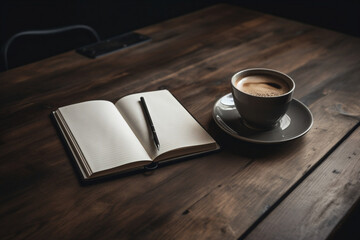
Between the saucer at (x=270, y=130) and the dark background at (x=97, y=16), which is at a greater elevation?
the saucer at (x=270, y=130)

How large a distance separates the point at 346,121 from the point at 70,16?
53.6 inches

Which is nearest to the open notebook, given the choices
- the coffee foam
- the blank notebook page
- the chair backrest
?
the blank notebook page

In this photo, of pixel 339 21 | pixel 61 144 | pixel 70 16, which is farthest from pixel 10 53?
pixel 339 21

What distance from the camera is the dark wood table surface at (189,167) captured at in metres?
0.56

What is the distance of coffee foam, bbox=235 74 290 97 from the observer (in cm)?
75

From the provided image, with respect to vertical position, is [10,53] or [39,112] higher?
[39,112]

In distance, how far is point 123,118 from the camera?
2.60 ft

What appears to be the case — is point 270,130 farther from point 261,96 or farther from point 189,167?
point 189,167

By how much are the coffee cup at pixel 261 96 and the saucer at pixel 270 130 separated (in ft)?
0.05

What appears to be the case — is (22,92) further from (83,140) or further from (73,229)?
(73,229)

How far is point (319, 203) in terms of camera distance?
59 cm

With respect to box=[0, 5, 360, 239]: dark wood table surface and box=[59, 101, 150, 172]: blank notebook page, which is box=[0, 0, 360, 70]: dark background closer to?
box=[0, 5, 360, 239]: dark wood table surface

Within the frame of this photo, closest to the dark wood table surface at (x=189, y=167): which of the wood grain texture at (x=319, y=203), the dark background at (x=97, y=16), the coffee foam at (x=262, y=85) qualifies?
the wood grain texture at (x=319, y=203)

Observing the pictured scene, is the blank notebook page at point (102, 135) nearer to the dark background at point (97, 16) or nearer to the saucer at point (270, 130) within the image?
the saucer at point (270, 130)
